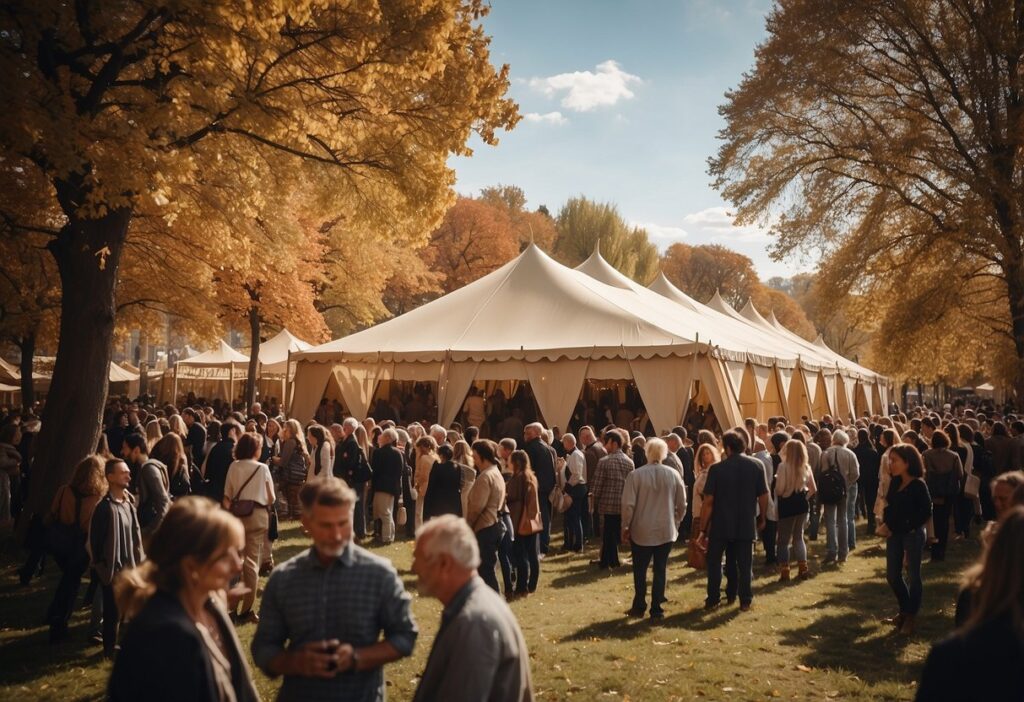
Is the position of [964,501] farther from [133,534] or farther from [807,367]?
[133,534]

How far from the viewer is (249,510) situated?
7109 millimetres

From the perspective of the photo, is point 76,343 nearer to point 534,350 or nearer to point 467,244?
point 534,350

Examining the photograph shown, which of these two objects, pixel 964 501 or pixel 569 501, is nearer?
pixel 569 501

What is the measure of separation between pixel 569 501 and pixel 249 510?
16.9ft

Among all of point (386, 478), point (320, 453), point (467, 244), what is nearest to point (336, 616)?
point (320, 453)

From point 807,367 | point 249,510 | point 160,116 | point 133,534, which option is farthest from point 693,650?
point 807,367

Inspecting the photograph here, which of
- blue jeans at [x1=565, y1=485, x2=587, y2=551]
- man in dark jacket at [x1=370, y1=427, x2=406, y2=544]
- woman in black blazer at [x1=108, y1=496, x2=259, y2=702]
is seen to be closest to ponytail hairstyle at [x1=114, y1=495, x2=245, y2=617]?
woman in black blazer at [x1=108, y1=496, x2=259, y2=702]

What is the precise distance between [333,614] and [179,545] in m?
0.73

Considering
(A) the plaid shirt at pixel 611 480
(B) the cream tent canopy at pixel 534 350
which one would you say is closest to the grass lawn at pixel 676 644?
(A) the plaid shirt at pixel 611 480

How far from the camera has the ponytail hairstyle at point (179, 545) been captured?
255 cm

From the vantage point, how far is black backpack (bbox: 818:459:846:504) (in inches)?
387

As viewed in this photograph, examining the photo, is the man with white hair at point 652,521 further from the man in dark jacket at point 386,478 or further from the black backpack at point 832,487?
the man in dark jacket at point 386,478

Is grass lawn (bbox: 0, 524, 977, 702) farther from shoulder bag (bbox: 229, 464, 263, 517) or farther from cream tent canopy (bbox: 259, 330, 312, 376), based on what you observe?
cream tent canopy (bbox: 259, 330, 312, 376)

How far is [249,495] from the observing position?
7.13 metres
